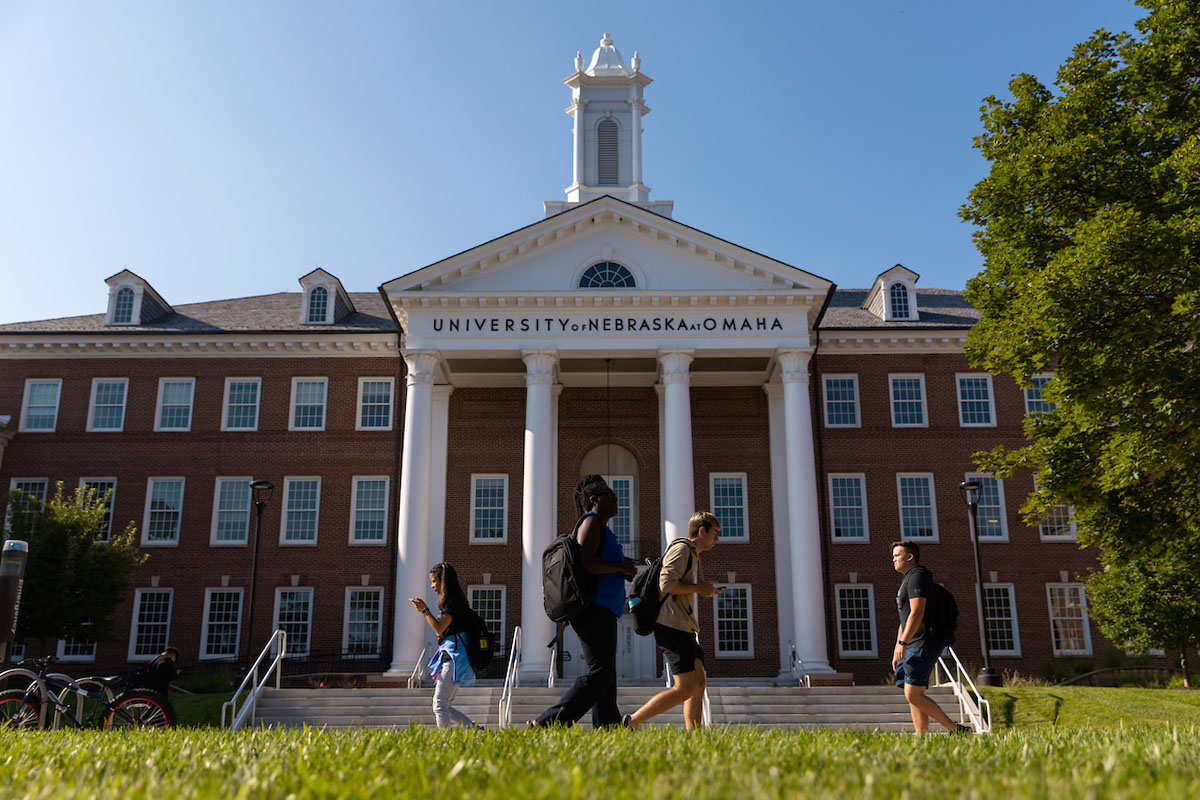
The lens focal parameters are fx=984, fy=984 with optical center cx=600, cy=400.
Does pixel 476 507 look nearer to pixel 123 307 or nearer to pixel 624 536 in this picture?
pixel 624 536

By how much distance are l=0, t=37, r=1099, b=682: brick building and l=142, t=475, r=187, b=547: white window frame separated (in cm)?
7

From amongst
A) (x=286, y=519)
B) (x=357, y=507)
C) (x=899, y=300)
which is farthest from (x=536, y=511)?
(x=899, y=300)

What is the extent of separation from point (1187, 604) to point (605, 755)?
25.9 metres

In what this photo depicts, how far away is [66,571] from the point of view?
25.4 metres

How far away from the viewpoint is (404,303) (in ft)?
93.7

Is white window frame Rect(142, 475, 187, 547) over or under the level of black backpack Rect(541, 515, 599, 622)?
over

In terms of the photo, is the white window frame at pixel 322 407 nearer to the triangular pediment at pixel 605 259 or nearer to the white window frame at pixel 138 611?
the triangular pediment at pixel 605 259

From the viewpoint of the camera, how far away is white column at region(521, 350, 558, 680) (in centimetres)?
2575

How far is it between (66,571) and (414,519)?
8.91m

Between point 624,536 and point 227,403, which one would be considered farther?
point 227,403

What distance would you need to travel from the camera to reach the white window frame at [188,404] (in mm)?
32750

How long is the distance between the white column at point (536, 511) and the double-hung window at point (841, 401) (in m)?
10.2

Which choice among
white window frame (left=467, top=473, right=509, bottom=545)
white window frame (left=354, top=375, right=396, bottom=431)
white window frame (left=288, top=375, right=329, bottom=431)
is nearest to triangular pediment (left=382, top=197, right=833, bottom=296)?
white window frame (left=354, top=375, right=396, bottom=431)

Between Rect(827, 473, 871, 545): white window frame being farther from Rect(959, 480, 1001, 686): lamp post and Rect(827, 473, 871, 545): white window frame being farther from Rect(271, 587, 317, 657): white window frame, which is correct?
Rect(271, 587, 317, 657): white window frame
